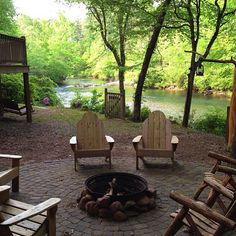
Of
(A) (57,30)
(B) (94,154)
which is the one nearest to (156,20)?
(B) (94,154)

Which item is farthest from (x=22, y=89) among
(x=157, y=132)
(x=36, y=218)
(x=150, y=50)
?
(x=36, y=218)

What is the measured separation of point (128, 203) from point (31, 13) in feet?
139

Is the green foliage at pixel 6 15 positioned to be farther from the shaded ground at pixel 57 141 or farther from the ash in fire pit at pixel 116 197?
the ash in fire pit at pixel 116 197

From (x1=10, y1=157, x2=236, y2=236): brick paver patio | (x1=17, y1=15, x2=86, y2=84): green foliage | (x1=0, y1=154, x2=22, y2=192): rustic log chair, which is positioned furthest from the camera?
(x1=17, y1=15, x2=86, y2=84): green foliage

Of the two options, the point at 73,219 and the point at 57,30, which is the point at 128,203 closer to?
the point at 73,219

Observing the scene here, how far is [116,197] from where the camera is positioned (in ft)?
12.4

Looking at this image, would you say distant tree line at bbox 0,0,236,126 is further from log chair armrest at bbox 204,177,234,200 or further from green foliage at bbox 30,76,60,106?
log chair armrest at bbox 204,177,234,200

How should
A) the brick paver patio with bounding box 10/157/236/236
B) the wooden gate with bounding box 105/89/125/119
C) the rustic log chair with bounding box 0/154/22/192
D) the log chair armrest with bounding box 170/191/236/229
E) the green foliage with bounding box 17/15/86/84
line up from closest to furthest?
the log chair armrest with bounding box 170/191/236/229, the brick paver patio with bounding box 10/157/236/236, the rustic log chair with bounding box 0/154/22/192, the wooden gate with bounding box 105/89/125/119, the green foliage with bounding box 17/15/86/84

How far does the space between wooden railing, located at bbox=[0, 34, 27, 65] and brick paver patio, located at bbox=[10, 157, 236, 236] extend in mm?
4109

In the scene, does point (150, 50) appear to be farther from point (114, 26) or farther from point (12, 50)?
point (12, 50)

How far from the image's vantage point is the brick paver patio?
3.46 m

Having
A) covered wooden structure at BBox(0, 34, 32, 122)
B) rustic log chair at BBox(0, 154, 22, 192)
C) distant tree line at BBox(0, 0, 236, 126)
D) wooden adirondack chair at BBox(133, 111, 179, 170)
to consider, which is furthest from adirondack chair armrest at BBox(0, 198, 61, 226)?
covered wooden structure at BBox(0, 34, 32, 122)

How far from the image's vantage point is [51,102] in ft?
54.3

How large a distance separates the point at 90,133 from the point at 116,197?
2.19m
